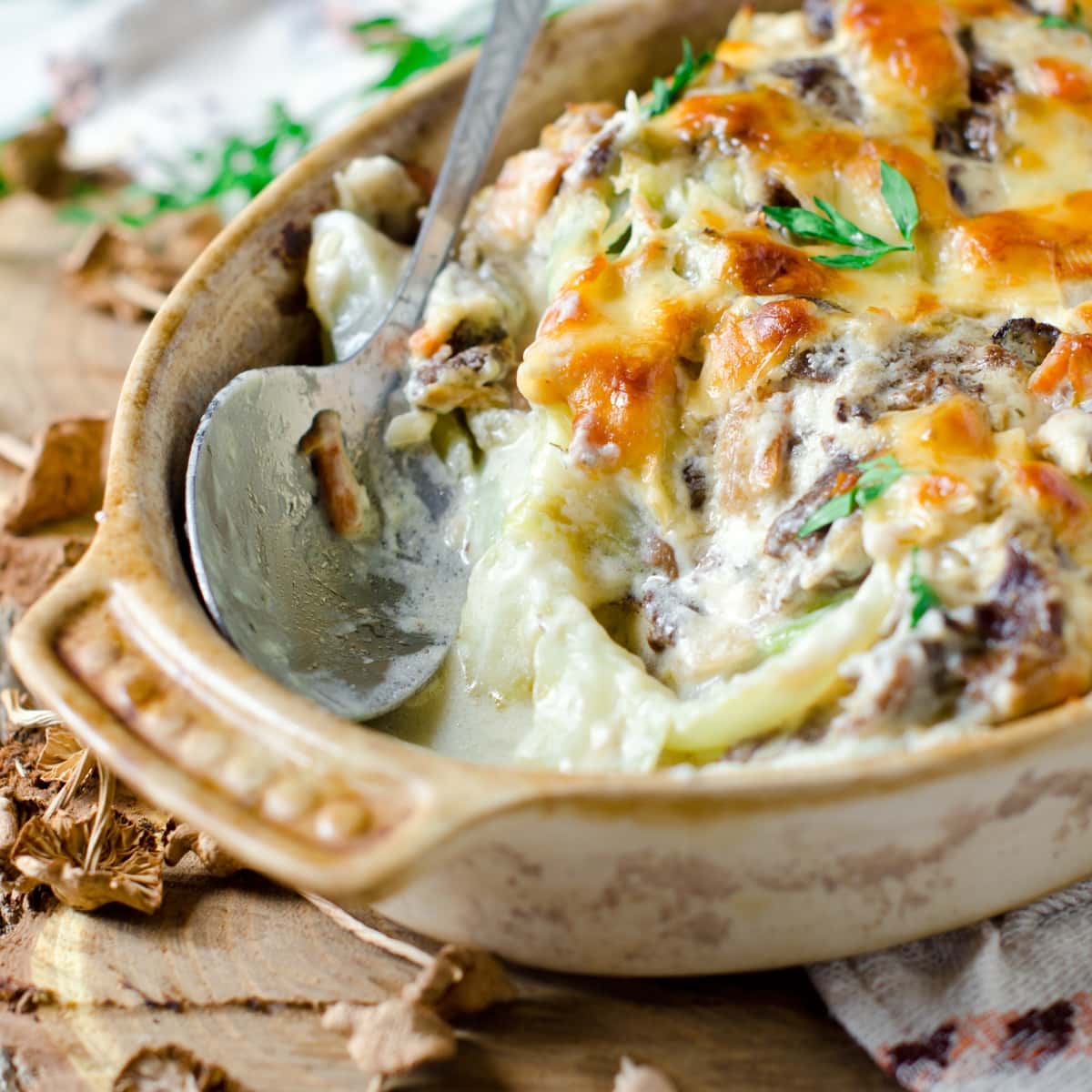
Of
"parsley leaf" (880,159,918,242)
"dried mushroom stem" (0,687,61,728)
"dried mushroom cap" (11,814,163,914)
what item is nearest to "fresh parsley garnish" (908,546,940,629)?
"parsley leaf" (880,159,918,242)

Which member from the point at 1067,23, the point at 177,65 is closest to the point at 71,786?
the point at 1067,23

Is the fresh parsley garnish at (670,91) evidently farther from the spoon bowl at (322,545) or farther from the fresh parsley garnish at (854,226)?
the spoon bowl at (322,545)

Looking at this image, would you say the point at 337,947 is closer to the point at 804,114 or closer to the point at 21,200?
the point at 804,114

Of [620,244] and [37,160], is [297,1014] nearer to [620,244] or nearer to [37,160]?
[620,244]

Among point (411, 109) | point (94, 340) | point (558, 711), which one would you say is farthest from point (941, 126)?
point (94, 340)

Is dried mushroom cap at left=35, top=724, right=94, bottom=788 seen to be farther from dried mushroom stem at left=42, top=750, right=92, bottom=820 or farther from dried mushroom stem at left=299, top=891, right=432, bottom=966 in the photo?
dried mushroom stem at left=299, top=891, right=432, bottom=966

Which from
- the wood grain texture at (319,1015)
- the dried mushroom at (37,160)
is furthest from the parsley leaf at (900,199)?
the dried mushroom at (37,160)
